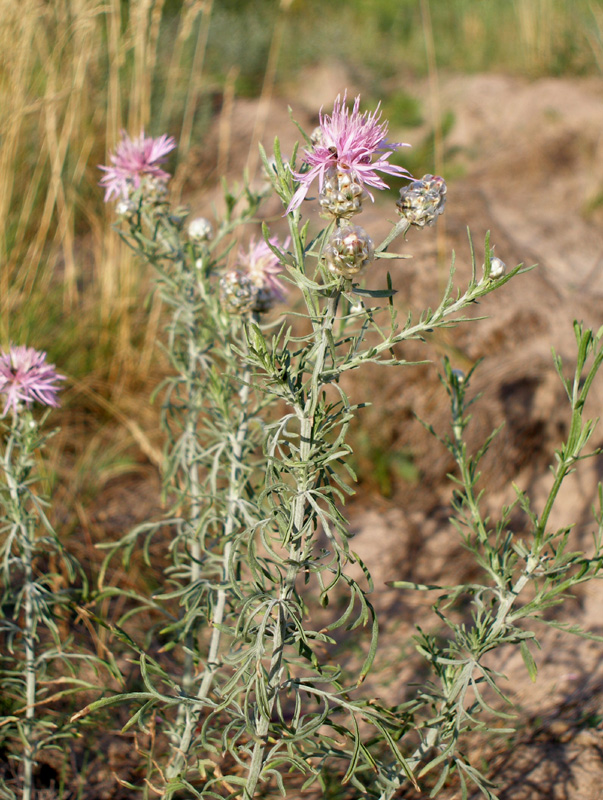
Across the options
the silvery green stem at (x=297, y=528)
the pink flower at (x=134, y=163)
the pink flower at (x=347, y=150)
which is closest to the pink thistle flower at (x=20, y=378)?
the pink flower at (x=134, y=163)

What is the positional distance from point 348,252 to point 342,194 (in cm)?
9

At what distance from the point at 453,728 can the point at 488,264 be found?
0.82 metres

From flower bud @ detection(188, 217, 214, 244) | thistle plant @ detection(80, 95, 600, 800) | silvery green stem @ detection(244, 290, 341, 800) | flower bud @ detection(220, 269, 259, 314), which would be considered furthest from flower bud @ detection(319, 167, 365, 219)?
flower bud @ detection(188, 217, 214, 244)

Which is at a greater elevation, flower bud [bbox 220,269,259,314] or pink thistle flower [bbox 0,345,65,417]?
flower bud [bbox 220,269,259,314]

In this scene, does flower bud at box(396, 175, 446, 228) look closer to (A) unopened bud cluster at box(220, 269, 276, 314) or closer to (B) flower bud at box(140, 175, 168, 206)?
(A) unopened bud cluster at box(220, 269, 276, 314)

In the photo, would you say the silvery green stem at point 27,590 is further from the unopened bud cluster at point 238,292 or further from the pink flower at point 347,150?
the pink flower at point 347,150

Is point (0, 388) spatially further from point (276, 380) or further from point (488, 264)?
point (488, 264)

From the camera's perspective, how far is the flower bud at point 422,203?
0.95 m

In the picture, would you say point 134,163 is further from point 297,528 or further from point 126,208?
point 297,528

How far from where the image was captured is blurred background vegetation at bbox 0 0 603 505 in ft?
9.40

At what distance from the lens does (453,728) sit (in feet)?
3.84

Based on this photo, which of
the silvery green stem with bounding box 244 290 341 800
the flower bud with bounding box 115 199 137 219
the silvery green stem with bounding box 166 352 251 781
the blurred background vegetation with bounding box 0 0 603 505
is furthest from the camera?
the blurred background vegetation with bounding box 0 0 603 505

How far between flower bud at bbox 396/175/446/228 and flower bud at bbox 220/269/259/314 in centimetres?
44

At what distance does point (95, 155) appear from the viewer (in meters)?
4.45
